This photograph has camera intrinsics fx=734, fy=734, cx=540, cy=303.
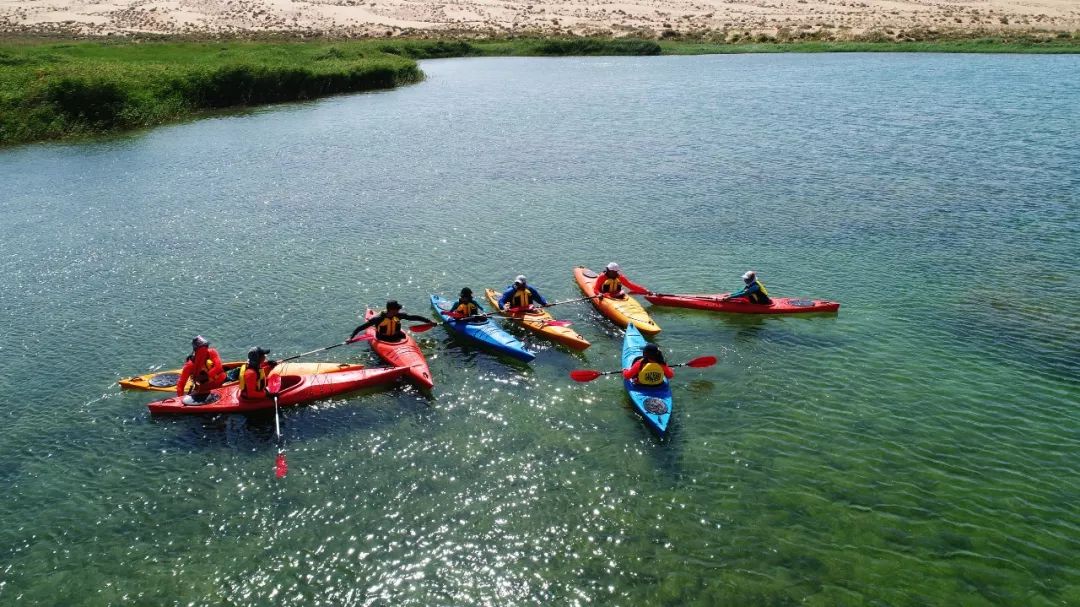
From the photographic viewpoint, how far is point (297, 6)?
3868 inches

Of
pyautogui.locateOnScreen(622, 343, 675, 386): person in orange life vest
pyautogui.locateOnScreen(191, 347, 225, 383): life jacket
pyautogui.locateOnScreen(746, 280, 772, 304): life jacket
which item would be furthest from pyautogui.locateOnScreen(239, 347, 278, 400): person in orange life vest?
pyautogui.locateOnScreen(746, 280, 772, 304): life jacket

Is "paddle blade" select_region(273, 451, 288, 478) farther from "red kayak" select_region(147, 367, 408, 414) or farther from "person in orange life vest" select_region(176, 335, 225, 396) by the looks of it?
"person in orange life vest" select_region(176, 335, 225, 396)

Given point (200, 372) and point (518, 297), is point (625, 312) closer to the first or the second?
point (518, 297)

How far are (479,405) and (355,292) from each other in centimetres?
814

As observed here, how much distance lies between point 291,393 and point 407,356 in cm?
290

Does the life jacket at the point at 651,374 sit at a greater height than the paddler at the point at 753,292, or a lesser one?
lesser

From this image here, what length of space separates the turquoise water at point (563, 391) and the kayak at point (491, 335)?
48 cm

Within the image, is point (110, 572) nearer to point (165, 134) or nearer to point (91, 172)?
point (91, 172)

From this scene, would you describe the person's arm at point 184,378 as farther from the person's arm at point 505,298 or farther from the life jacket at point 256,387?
the person's arm at point 505,298

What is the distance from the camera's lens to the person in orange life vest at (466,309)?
1984 cm

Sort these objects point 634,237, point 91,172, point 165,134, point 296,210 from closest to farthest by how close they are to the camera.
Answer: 1. point 634,237
2. point 296,210
3. point 91,172
4. point 165,134

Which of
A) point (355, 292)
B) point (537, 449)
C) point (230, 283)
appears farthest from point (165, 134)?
point (537, 449)

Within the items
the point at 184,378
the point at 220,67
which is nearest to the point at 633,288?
the point at 184,378

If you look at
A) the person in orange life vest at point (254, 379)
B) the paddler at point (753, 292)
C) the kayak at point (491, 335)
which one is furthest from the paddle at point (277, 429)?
the paddler at point (753, 292)
